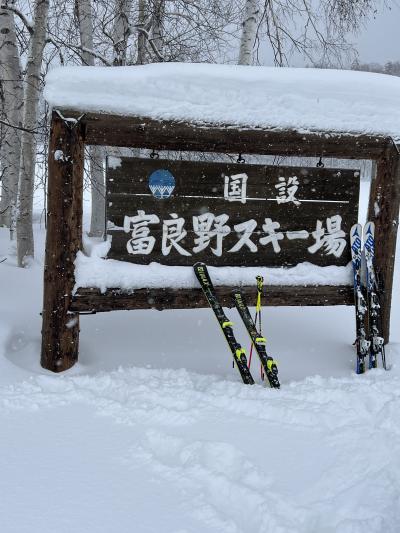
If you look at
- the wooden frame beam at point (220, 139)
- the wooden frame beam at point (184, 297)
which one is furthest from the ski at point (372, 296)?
the wooden frame beam at point (220, 139)

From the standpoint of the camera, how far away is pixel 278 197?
4398mm

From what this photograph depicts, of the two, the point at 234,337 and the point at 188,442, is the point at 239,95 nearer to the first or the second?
the point at 234,337

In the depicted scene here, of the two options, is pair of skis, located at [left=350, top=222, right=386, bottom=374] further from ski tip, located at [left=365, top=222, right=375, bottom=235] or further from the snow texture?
the snow texture

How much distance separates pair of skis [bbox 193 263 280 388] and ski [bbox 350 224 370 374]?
963 mm

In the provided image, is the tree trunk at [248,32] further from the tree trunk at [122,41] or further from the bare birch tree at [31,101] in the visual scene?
the bare birch tree at [31,101]

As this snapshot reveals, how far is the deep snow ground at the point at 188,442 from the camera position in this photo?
2.17 metres

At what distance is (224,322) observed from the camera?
4.05 meters

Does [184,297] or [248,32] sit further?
[248,32]

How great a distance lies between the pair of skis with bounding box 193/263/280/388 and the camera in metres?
3.85

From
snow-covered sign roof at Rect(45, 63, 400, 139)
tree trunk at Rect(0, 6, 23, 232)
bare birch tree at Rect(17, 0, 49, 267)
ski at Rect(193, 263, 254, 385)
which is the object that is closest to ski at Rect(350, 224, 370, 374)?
snow-covered sign roof at Rect(45, 63, 400, 139)

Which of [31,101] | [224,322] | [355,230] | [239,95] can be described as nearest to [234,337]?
[224,322]

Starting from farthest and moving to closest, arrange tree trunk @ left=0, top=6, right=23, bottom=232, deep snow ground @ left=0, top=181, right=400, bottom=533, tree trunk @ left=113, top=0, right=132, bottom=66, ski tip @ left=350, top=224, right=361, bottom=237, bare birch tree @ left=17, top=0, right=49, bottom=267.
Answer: tree trunk @ left=113, top=0, right=132, bottom=66, tree trunk @ left=0, top=6, right=23, bottom=232, bare birch tree @ left=17, top=0, right=49, bottom=267, ski tip @ left=350, top=224, right=361, bottom=237, deep snow ground @ left=0, top=181, right=400, bottom=533

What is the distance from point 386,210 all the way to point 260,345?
1.82 metres

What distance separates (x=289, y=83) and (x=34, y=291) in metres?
3.35
